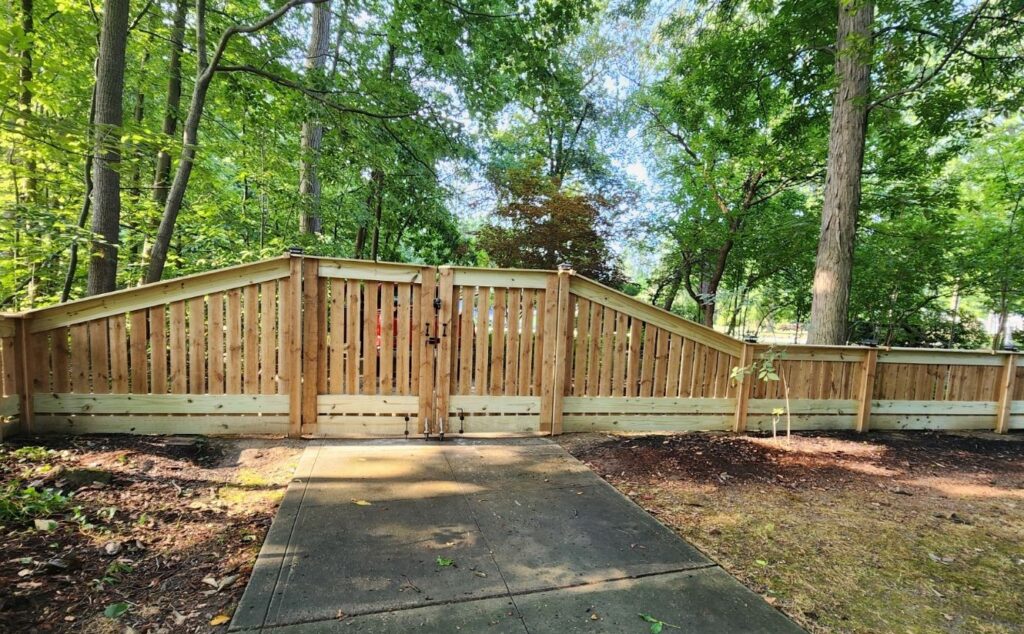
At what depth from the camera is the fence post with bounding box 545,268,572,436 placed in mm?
4137

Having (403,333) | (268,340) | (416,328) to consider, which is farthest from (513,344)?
(268,340)

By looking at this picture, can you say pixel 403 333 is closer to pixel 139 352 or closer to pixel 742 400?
pixel 139 352

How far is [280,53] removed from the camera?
5.55 metres

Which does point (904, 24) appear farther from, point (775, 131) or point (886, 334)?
point (886, 334)

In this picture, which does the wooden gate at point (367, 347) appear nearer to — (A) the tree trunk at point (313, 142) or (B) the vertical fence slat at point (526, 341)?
(B) the vertical fence slat at point (526, 341)

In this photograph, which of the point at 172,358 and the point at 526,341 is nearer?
the point at 172,358

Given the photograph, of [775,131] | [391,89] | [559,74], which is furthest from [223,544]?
[775,131]

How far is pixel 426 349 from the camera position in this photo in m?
3.93

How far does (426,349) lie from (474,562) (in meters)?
2.11

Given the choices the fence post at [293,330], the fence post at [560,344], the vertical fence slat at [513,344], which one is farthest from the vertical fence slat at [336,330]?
the fence post at [560,344]

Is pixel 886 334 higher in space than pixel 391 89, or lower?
lower

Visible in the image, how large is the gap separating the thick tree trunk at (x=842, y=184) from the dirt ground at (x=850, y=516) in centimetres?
146

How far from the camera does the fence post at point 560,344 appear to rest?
414 cm

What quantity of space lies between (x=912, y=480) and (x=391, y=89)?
6.90 m
